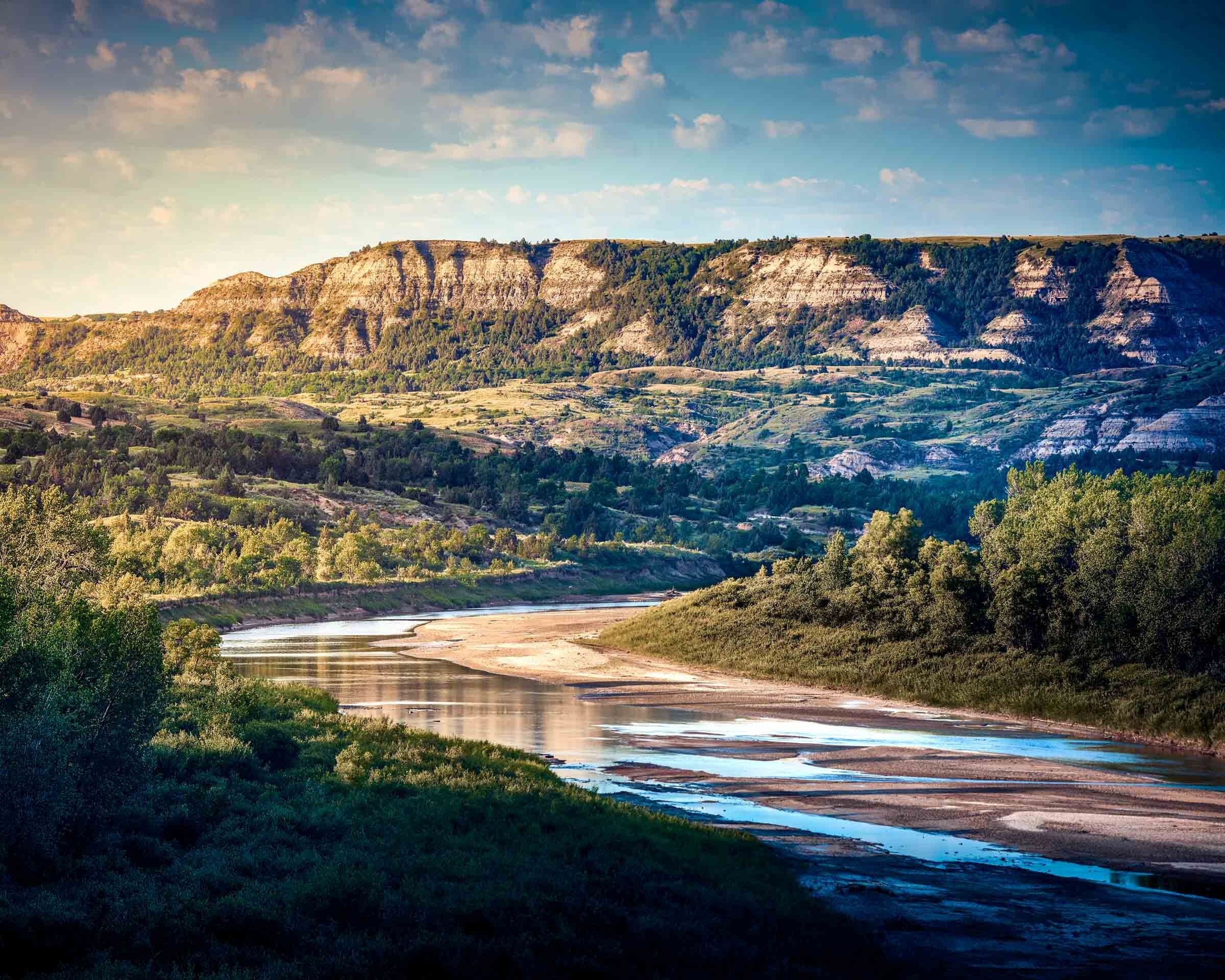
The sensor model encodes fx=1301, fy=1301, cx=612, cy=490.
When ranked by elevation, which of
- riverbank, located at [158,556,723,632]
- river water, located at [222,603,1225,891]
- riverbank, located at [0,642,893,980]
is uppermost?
riverbank, located at [0,642,893,980]

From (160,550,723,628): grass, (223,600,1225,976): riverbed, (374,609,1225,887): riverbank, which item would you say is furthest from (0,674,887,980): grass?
(160,550,723,628): grass

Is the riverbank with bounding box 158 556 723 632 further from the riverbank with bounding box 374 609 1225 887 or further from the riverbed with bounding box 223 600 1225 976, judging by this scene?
the riverbank with bounding box 374 609 1225 887

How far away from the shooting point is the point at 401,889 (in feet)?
89.4

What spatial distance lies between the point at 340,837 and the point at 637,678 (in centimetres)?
5249

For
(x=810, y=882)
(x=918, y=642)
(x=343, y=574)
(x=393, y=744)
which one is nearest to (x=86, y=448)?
(x=343, y=574)

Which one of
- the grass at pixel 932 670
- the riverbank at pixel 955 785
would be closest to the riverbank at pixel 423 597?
the grass at pixel 932 670

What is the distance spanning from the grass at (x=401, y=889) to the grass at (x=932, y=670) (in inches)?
1214

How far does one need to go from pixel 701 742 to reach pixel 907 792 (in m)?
13.3

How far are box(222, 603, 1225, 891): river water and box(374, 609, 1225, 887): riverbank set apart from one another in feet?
1.24

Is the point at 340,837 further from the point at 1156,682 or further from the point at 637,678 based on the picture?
the point at 637,678

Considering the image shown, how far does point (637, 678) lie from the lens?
273 feet

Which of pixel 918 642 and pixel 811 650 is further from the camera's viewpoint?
pixel 811 650

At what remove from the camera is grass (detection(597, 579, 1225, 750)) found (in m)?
57.0

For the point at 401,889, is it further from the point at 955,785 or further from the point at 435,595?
the point at 435,595
